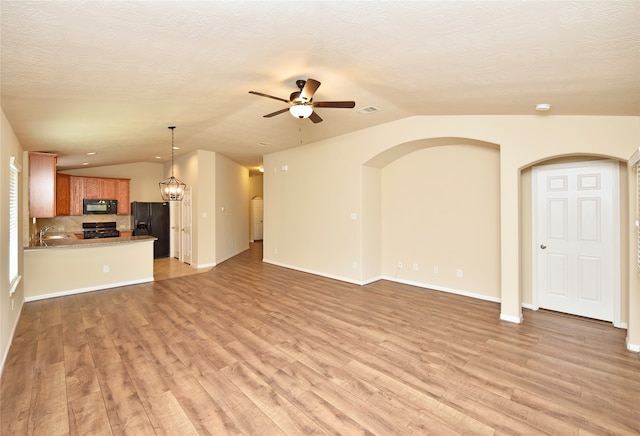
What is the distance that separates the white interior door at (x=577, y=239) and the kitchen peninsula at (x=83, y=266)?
6725 mm

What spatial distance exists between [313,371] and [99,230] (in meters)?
7.95

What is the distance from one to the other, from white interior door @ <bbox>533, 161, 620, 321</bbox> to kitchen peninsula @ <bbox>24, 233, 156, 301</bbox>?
6725 millimetres

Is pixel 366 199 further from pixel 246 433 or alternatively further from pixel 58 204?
pixel 58 204

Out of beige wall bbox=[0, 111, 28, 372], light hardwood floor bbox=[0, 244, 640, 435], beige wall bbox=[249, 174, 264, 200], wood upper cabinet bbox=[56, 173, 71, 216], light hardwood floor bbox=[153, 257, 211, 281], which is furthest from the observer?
beige wall bbox=[249, 174, 264, 200]

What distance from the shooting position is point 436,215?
5.31 meters

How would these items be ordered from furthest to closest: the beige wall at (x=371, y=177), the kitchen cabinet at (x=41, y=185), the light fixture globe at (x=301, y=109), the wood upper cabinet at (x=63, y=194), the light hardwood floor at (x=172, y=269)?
the wood upper cabinet at (x=63, y=194) < the light hardwood floor at (x=172, y=269) < the kitchen cabinet at (x=41, y=185) < the beige wall at (x=371, y=177) < the light fixture globe at (x=301, y=109)

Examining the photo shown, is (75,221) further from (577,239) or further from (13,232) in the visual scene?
(577,239)

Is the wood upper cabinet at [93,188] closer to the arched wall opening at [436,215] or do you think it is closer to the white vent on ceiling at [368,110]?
the arched wall opening at [436,215]

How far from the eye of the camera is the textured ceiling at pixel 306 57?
5.76ft

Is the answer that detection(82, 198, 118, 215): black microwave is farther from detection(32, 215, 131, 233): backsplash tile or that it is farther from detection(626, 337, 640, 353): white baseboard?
detection(626, 337, 640, 353): white baseboard

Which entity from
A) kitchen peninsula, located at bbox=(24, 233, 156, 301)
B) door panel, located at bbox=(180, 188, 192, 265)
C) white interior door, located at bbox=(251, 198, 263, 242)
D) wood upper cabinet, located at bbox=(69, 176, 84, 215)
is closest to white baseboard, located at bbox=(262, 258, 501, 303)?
door panel, located at bbox=(180, 188, 192, 265)

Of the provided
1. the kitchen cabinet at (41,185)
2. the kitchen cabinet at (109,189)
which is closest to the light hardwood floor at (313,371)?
the kitchen cabinet at (41,185)

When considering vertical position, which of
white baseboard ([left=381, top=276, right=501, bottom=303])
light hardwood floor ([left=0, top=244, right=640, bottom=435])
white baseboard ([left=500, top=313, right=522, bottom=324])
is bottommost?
light hardwood floor ([left=0, top=244, right=640, bottom=435])

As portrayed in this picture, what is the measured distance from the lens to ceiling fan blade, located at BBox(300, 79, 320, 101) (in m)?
2.97
